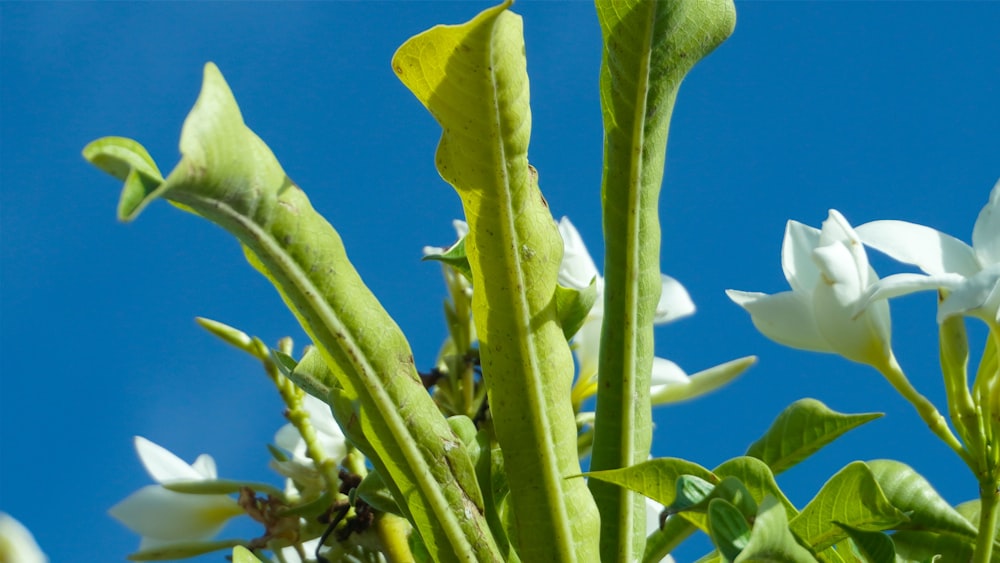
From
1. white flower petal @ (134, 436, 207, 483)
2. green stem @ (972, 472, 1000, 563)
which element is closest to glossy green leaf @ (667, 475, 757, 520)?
green stem @ (972, 472, 1000, 563)

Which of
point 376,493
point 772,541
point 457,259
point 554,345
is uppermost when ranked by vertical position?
point 457,259

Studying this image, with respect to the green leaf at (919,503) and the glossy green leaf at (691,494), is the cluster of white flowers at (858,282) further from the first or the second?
the glossy green leaf at (691,494)

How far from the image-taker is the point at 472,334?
4.81 ft

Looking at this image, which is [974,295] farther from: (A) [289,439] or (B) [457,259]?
(A) [289,439]

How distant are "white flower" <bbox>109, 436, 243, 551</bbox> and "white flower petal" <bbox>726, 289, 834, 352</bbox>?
2.21ft

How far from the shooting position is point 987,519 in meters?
0.89

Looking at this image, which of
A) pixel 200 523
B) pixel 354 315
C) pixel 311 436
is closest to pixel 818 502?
pixel 354 315

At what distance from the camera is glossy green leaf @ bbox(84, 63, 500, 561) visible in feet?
2.44

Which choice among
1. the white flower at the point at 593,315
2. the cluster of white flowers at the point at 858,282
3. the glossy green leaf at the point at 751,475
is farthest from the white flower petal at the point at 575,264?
the glossy green leaf at the point at 751,475

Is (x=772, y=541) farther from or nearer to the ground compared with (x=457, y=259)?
nearer to the ground

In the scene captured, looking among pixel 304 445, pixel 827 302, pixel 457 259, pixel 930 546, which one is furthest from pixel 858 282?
pixel 304 445

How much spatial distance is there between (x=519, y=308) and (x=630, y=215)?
166 mm

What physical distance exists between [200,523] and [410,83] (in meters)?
0.68

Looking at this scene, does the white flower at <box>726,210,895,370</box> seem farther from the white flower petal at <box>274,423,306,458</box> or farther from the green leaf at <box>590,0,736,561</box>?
the white flower petal at <box>274,423,306,458</box>
